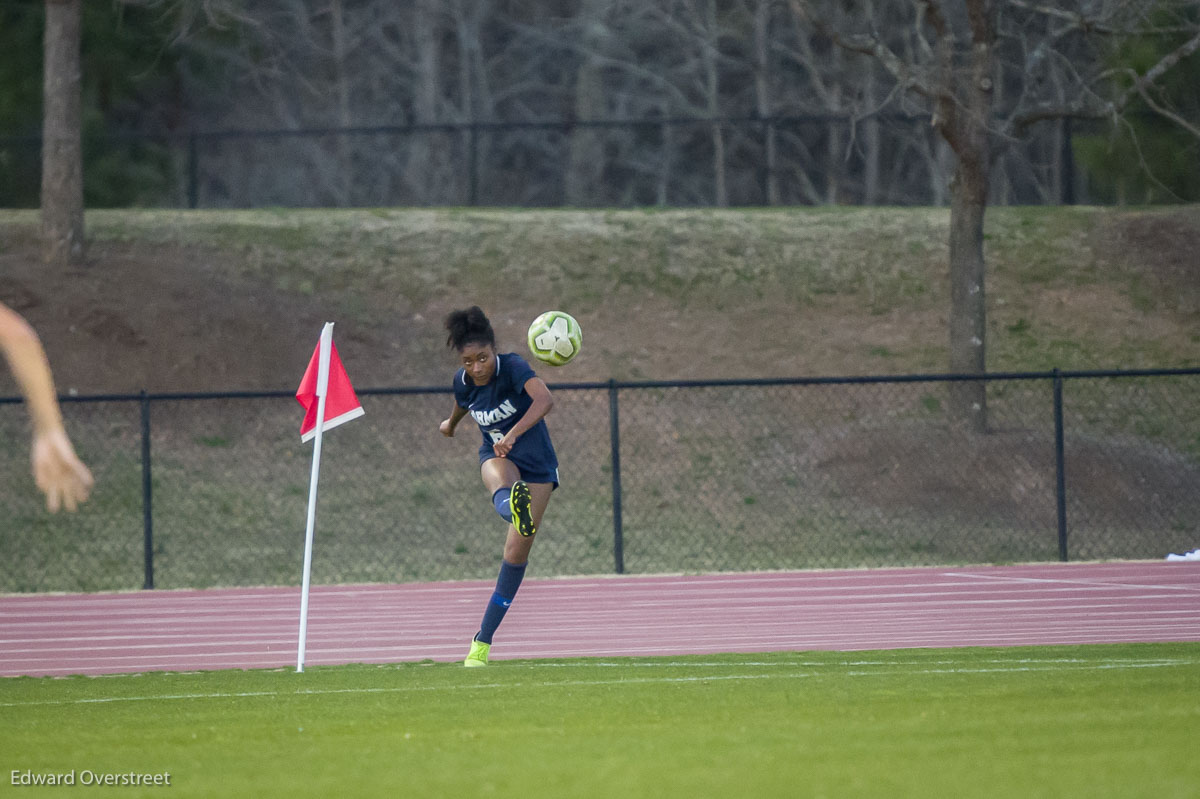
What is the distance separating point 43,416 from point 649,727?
14.2 ft

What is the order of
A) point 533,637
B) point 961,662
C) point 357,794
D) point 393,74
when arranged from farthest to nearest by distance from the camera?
point 393,74, point 533,637, point 961,662, point 357,794

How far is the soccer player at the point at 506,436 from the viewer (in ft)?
33.5

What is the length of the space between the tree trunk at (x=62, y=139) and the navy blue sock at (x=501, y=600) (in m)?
17.2

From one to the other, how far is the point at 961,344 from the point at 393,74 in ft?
91.9

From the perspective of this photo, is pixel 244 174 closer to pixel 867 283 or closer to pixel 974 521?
pixel 867 283

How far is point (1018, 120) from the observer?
2172 centimetres

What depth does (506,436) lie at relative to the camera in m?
10.3

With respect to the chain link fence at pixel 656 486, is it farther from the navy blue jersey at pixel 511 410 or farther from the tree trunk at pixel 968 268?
the navy blue jersey at pixel 511 410

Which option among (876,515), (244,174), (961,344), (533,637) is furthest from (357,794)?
(244,174)

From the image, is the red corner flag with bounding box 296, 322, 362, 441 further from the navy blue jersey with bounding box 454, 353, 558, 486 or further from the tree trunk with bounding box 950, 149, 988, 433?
the tree trunk with bounding box 950, 149, 988, 433

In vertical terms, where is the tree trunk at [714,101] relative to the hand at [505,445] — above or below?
above

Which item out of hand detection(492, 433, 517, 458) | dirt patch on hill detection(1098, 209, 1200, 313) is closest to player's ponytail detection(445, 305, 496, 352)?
hand detection(492, 433, 517, 458)

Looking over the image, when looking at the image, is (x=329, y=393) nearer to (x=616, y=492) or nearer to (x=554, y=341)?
(x=554, y=341)

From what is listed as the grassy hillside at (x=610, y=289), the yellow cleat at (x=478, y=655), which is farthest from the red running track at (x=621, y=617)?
the grassy hillside at (x=610, y=289)
